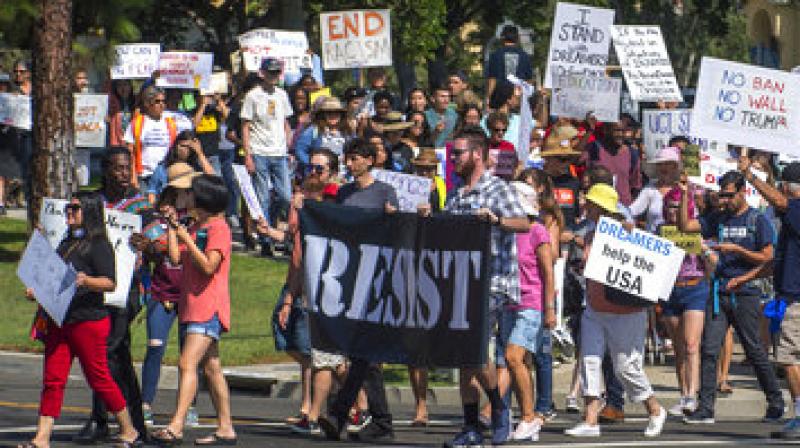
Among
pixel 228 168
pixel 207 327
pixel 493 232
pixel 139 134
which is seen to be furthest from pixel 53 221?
pixel 228 168

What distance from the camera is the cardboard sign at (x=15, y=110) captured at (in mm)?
24562

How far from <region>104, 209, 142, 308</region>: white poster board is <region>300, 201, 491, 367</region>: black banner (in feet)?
4.03

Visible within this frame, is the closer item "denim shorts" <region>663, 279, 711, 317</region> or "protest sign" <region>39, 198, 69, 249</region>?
"protest sign" <region>39, 198, 69, 249</region>

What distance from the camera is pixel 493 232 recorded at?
1325 cm

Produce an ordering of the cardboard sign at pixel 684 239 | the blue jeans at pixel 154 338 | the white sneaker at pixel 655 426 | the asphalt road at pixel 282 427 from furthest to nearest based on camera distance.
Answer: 1. the cardboard sign at pixel 684 239
2. the white sneaker at pixel 655 426
3. the blue jeans at pixel 154 338
4. the asphalt road at pixel 282 427

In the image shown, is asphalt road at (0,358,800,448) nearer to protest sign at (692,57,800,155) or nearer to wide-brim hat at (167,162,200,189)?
wide-brim hat at (167,162,200,189)

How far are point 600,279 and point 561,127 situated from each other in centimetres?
584

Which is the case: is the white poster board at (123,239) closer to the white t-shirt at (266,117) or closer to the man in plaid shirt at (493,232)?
the man in plaid shirt at (493,232)

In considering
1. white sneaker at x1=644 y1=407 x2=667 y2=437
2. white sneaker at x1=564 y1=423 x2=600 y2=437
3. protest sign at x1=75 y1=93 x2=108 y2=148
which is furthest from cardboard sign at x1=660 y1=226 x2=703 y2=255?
protest sign at x1=75 y1=93 x2=108 y2=148

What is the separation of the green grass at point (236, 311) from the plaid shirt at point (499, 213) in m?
4.97

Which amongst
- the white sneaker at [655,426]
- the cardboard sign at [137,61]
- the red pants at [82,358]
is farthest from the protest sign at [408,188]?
the cardboard sign at [137,61]

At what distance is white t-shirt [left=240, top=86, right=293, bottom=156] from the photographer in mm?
22781

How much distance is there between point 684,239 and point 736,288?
2.76ft

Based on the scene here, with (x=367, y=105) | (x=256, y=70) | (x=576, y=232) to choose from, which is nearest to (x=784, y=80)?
(x=576, y=232)
